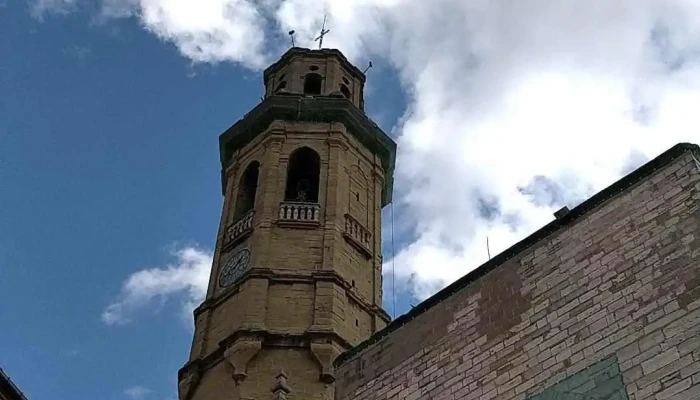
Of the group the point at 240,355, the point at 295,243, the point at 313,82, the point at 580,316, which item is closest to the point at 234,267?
the point at 295,243

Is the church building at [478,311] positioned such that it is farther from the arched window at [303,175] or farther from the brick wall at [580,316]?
the arched window at [303,175]

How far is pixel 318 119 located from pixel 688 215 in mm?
11953

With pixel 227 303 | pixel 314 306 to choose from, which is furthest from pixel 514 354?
pixel 227 303

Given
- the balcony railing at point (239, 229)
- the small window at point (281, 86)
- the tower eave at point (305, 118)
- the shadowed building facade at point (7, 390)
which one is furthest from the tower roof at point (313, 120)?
the shadowed building facade at point (7, 390)

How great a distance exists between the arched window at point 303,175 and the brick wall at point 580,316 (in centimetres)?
855

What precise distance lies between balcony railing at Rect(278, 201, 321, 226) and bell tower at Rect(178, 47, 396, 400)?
0.02 meters

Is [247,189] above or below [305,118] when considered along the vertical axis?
below

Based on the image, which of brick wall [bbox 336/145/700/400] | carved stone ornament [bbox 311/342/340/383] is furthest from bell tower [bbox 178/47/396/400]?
brick wall [bbox 336/145/700/400]

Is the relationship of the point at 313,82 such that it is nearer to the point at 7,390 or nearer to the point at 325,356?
the point at 325,356

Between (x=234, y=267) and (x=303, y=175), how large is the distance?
10.1ft

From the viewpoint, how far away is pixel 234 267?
17.0m

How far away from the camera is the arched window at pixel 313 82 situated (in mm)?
21438

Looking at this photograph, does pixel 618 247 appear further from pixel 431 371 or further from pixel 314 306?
pixel 314 306

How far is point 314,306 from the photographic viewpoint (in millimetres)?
15578
